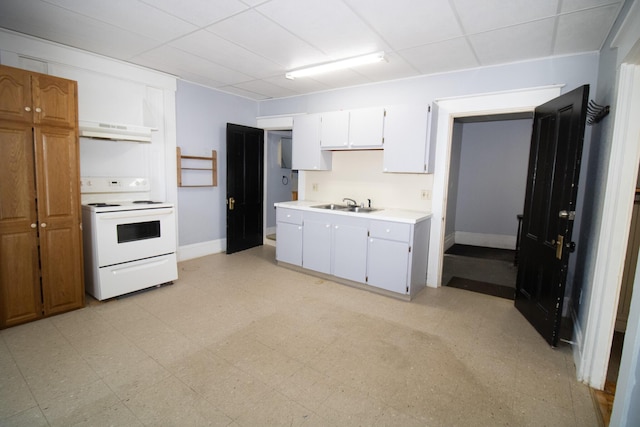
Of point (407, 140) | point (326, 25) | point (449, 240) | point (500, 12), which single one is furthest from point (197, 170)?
point (449, 240)

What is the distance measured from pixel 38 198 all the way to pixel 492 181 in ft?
22.9

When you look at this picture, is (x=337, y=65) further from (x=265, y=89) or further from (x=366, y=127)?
(x=265, y=89)

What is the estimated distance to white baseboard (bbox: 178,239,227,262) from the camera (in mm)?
4672

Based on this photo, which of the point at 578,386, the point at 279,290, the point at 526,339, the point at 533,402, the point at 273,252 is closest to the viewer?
the point at 533,402

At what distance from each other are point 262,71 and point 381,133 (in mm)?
1702

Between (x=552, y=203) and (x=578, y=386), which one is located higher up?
(x=552, y=203)

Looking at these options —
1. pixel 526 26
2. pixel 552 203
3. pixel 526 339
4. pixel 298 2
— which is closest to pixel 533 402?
pixel 526 339

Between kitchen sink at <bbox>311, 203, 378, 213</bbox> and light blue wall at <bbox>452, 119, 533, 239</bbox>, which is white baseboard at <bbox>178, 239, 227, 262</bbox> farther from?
light blue wall at <bbox>452, 119, 533, 239</bbox>

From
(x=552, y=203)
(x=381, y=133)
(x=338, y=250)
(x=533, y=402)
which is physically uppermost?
(x=381, y=133)

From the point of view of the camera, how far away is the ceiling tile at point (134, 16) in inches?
93.6

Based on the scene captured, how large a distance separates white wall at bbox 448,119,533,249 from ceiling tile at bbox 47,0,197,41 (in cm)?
495

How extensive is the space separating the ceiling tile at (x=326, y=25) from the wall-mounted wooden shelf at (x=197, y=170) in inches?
101

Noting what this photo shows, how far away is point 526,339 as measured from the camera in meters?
2.70

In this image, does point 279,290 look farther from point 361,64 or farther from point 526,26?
point 526,26
